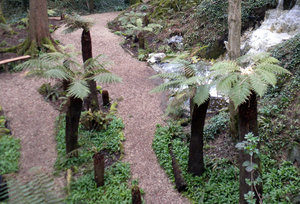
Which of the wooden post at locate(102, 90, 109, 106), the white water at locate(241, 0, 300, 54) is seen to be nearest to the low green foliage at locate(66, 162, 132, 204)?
the wooden post at locate(102, 90, 109, 106)

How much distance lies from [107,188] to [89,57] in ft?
11.4

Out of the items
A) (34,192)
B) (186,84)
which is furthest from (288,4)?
(34,192)

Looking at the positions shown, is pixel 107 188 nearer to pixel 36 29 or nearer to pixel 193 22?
pixel 36 29

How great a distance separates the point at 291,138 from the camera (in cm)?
546

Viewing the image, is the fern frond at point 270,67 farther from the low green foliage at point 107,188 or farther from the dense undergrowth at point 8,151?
the dense undergrowth at point 8,151

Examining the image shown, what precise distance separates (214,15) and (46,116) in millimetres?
8142

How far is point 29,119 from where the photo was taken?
7996 mm

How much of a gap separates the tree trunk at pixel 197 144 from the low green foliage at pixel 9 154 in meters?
3.93

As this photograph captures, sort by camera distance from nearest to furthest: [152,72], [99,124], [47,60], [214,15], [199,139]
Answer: [199,139], [47,60], [99,124], [152,72], [214,15]

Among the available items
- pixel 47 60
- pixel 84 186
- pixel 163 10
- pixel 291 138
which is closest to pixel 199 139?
pixel 291 138

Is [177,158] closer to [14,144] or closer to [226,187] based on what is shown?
[226,187]

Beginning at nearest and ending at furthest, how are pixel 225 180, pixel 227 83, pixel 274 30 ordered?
pixel 227 83 → pixel 225 180 → pixel 274 30

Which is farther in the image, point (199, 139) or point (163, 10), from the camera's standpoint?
point (163, 10)

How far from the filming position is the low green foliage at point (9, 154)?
20.3 feet
